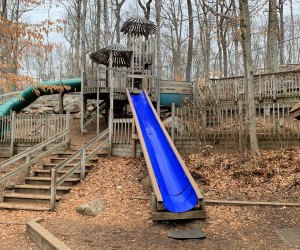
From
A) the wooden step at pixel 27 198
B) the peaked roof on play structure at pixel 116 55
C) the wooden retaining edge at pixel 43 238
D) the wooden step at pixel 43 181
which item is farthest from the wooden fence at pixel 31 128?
the wooden retaining edge at pixel 43 238

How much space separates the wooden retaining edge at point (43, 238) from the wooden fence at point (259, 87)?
1072 cm

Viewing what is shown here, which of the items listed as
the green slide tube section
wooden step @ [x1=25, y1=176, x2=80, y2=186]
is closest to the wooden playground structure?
wooden step @ [x1=25, y1=176, x2=80, y2=186]

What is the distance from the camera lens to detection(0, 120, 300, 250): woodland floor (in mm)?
5609

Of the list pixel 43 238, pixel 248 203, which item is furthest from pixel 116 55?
pixel 43 238

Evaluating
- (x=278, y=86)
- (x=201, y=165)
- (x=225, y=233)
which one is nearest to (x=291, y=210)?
(x=225, y=233)

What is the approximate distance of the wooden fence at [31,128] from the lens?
13266mm

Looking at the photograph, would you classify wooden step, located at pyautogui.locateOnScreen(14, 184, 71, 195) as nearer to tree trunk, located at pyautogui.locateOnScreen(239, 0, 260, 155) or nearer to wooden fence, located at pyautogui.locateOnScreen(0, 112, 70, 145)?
wooden fence, located at pyautogui.locateOnScreen(0, 112, 70, 145)

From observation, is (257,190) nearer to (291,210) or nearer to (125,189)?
(291,210)

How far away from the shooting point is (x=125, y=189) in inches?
361

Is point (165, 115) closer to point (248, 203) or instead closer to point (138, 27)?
point (138, 27)

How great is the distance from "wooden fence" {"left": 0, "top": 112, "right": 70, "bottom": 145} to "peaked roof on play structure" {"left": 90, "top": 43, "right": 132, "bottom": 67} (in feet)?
18.2

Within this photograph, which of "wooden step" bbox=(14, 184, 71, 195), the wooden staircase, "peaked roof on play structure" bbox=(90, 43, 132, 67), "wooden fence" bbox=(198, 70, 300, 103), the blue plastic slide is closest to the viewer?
the blue plastic slide

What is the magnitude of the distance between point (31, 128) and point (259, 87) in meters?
10.7

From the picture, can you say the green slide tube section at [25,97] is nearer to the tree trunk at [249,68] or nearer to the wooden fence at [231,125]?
the wooden fence at [231,125]
